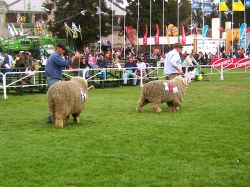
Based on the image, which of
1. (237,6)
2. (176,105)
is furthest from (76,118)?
(237,6)

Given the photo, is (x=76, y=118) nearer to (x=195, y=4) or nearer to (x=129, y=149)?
(x=129, y=149)

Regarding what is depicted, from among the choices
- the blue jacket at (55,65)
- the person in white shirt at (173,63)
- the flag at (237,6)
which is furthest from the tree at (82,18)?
the blue jacket at (55,65)

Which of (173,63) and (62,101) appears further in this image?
(173,63)

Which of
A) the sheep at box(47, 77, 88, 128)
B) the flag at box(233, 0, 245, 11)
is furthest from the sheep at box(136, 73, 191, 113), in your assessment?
the flag at box(233, 0, 245, 11)

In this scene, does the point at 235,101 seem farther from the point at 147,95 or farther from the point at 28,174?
the point at 28,174

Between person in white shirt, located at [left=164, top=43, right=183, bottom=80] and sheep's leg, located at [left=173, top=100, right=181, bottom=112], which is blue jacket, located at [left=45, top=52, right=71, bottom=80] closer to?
sheep's leg, located at [left=173, top=100, right=181, bottom=112]

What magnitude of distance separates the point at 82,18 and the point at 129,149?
60986 mm

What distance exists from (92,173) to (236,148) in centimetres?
271

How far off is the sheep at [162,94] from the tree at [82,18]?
54.7 m

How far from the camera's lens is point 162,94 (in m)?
12.6

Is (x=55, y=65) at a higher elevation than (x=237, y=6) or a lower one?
lower

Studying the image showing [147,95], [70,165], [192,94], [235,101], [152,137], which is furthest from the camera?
[192,94]

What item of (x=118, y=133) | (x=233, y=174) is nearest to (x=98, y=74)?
(x=118, y=133)

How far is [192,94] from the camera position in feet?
60.4
